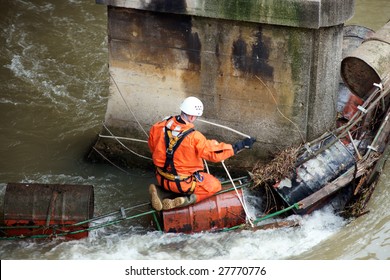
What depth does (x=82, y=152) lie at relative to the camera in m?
12.2

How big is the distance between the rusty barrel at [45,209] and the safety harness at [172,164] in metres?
1.05

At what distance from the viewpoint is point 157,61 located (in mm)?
10938

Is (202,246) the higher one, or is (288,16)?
(288,16)

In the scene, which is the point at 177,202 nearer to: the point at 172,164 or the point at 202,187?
the point at 202,187

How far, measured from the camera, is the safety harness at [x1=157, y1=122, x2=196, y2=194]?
932 centimetres

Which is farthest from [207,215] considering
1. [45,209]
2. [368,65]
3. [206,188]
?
[368,65]

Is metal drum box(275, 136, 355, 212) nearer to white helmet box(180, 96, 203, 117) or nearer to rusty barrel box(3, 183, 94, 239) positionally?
white helmet box(180, 96, 203, 117)

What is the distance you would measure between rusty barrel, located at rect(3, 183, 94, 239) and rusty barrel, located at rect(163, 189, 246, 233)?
1085mm

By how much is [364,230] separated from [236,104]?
2.44 m

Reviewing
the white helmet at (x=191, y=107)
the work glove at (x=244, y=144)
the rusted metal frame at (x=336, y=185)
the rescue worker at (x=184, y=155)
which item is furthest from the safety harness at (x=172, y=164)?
the rusted metal frame at (x=336, y=185)

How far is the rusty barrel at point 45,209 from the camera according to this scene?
9.75m

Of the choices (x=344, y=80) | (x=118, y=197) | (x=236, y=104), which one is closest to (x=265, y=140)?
(x=236, y=104)
